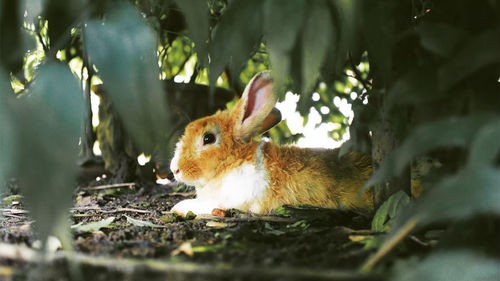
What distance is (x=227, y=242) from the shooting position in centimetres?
140

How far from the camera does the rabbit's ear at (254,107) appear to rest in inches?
86.7

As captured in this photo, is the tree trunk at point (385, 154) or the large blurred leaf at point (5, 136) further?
the tree trunk at point (385, 154)

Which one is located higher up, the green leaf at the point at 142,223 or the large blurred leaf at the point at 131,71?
the large blurred leaf at the point at 131,71

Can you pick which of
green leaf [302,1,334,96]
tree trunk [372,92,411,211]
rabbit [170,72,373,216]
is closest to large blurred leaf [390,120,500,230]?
green leaf [302,1,334,96]

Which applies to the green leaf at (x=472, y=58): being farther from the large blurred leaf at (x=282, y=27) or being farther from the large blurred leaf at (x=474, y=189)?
the large blurred leaf at (x=282, y=27)

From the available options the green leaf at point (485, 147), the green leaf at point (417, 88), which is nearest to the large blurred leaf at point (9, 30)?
the green leaf at point (417, 88)

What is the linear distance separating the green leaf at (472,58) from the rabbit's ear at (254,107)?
1251 mm

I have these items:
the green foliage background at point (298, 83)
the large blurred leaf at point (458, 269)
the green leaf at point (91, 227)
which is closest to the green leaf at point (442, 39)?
the green foliage background at point (298, 83)

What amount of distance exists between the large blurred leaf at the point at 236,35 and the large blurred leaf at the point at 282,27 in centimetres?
8

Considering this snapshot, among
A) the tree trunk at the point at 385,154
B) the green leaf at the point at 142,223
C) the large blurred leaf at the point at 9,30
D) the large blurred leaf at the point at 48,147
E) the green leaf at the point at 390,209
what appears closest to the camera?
the large blurred leaf at the point at 48,147

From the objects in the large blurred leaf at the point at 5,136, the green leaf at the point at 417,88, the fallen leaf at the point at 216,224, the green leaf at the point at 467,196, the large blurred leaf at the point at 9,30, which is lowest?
the fallen leaf at the point at 216,224

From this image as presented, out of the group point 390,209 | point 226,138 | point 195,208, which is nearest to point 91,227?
point 195,208

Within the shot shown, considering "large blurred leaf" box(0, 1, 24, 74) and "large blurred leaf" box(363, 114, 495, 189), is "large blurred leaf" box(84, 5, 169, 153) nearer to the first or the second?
"large blurred leaf" box(0, 1, 24, 74)

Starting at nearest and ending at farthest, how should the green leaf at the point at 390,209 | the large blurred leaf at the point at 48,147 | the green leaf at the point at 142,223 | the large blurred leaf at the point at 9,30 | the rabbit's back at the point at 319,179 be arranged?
the large blurred leaf at the point at 48,147 → the large blurred leaf at the point at 9,30 → the green leaf at the point at 390,209 → the green leaf at the point at 142,223 → the rabbit's back at the point at 319,179
